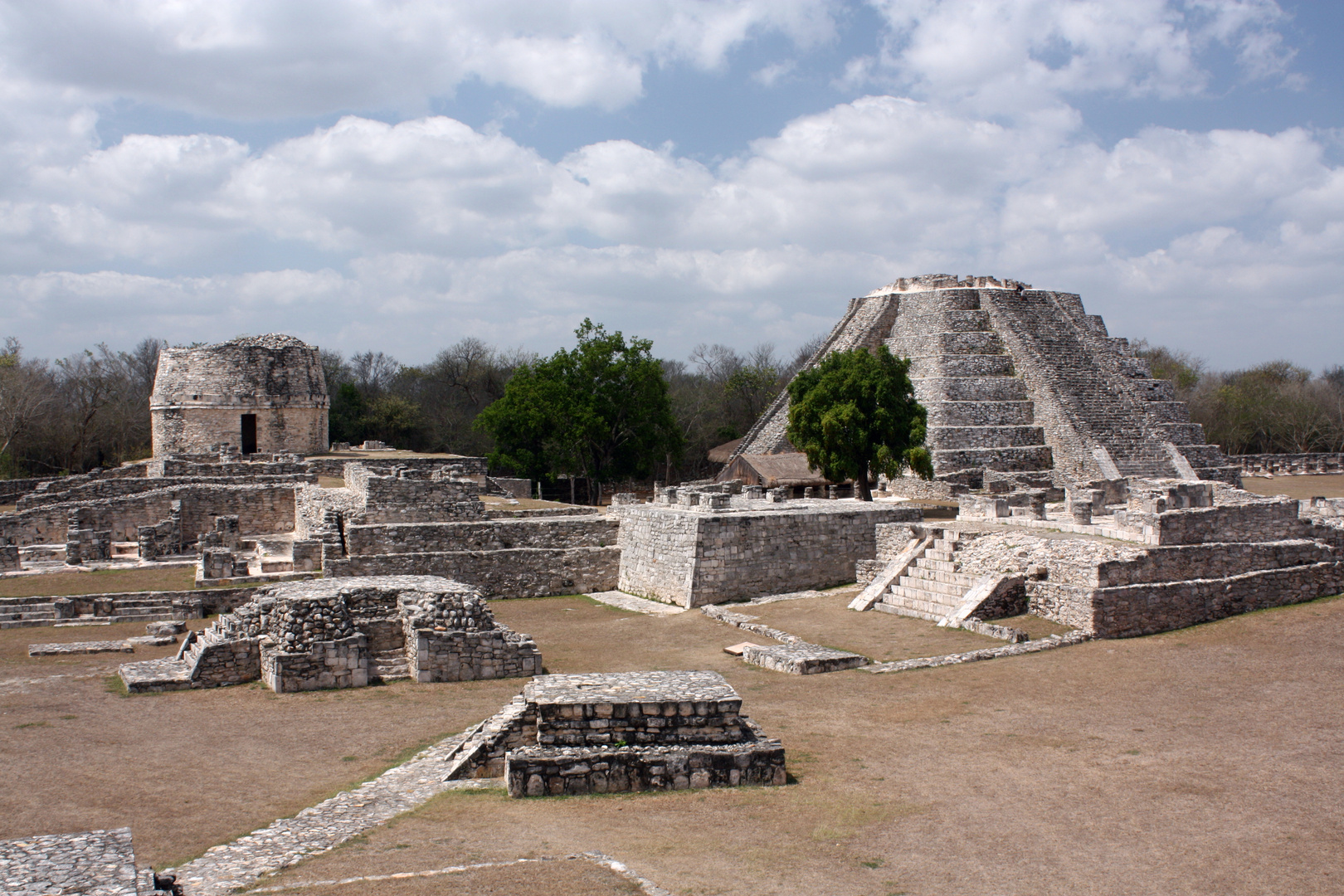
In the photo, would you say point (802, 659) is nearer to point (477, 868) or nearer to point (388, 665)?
point (388, 665)

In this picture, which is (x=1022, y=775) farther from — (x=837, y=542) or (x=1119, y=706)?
(x=837, y=542)

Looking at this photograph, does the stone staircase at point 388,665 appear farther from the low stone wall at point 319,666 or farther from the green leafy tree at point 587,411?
the green leafy tree at point 587,411

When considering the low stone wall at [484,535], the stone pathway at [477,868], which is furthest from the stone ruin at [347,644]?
the stone pathway at [477,868]

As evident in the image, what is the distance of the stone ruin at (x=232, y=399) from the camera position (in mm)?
30469

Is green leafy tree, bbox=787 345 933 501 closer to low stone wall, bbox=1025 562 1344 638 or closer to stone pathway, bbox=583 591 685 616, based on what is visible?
stone pathway, bbox=583 591 685 616

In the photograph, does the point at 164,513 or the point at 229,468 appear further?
the point at 229,468

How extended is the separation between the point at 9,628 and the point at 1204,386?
69006 mm

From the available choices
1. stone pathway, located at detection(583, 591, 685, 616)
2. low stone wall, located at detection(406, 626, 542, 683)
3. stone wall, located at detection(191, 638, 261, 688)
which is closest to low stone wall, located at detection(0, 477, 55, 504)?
stone pathway, located at detection(583, 591, 685, 616)

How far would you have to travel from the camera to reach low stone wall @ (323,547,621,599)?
1788 centimetres

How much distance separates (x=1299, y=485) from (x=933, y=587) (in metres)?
30.5

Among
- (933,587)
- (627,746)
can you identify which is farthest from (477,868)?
(933,587)

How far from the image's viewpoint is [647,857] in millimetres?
6418

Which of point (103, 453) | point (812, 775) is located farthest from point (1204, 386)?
point (812, 775)

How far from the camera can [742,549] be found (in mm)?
17812
